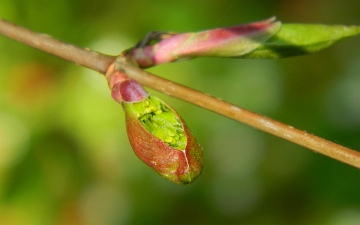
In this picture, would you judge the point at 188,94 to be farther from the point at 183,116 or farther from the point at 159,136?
the point at 183,116

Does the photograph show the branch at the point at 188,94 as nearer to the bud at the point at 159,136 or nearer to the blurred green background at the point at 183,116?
the bud at the point at 159,136

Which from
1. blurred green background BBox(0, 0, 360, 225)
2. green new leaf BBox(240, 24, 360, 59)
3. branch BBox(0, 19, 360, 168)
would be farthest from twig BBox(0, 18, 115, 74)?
blurred green background BBox(0, 0, 360, 225)

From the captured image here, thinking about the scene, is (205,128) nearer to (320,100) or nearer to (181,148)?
(320,100)

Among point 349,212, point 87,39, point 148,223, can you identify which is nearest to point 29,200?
point 148,223

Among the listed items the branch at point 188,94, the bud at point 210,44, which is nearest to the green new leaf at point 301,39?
the bud at point 210,44

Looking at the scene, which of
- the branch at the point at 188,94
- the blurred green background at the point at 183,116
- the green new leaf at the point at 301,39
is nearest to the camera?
the branch at the point at 188,94

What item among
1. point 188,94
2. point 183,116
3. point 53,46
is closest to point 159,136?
point 188,94

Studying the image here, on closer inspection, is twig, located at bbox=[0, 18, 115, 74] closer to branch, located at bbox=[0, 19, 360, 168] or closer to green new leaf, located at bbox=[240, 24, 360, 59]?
branch, located at bbox=[0, 19, 360, 168]
